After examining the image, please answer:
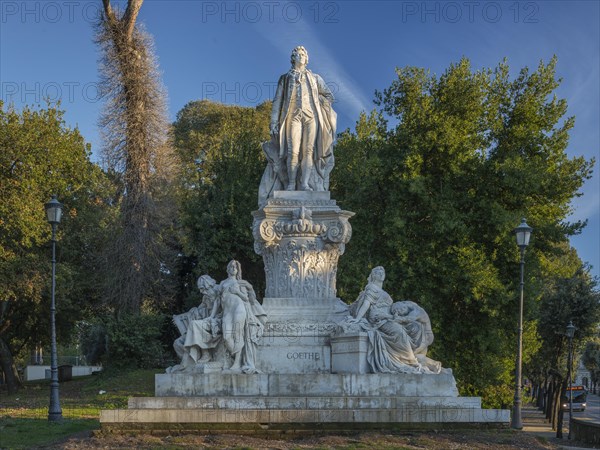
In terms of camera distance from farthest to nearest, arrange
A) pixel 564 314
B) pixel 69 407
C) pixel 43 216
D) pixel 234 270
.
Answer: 1. pixel 564 314
2. pixel 43 216
3. pixel 69 407
4. pixel 234 270

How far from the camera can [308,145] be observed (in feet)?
56.1

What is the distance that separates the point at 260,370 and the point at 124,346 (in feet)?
Result: 67.1

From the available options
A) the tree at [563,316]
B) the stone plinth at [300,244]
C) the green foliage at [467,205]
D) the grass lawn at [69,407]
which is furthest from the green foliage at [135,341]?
the stone plinth at [300,244]

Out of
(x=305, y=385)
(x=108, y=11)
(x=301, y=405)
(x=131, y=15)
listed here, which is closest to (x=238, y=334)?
(x=305, y=385)

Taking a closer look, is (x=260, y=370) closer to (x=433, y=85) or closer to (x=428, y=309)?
(x=428, y=309)

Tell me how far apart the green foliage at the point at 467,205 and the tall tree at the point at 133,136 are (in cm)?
959

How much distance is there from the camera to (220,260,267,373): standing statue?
14945 mm

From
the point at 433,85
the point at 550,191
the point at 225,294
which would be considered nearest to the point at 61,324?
the point at 433,85

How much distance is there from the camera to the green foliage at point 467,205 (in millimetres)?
28219

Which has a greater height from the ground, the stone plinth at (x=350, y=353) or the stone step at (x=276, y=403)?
the stone plinth at (x=350, y=353)

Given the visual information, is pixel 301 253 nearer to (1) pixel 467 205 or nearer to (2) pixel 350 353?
(2) pixel 350 353

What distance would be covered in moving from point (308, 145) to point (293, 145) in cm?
30

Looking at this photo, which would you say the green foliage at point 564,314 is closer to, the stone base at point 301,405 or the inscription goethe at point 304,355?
the inscription goethe at point 304,355

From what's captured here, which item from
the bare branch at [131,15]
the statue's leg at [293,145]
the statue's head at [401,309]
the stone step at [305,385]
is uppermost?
the bare branch at [131,15]
